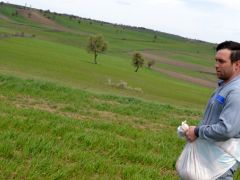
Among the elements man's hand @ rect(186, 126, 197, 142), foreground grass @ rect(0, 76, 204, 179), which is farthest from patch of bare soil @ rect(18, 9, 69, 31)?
man's hand @ rect(186, 126, 197, 142)

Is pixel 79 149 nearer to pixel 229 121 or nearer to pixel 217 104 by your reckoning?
pixel 217 104

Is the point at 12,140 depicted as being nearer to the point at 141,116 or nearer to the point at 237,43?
the point at 237,43

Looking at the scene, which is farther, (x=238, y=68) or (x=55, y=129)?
(x=55, y=129)

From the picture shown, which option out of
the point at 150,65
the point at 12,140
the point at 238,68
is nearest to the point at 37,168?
the point at 12,140

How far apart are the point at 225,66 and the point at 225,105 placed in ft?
1.59

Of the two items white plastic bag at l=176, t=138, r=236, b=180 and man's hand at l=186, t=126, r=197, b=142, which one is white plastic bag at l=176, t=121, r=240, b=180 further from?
man's hand at l=186, t=126, r=197, b=142

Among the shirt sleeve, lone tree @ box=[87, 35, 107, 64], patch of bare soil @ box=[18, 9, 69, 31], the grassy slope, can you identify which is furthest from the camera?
patch of bare soil @ box=[18, 9, 69, 31]

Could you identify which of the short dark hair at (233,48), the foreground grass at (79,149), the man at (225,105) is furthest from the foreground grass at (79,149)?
the short dark hair at (233,48)

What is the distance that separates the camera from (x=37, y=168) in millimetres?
6395

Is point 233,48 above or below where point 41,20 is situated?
above

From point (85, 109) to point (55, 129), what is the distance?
17.7 ft

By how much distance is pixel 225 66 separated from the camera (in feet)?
16.6

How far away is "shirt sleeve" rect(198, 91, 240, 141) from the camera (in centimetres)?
477

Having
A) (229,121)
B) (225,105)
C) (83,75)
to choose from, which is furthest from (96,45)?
(229,121)
